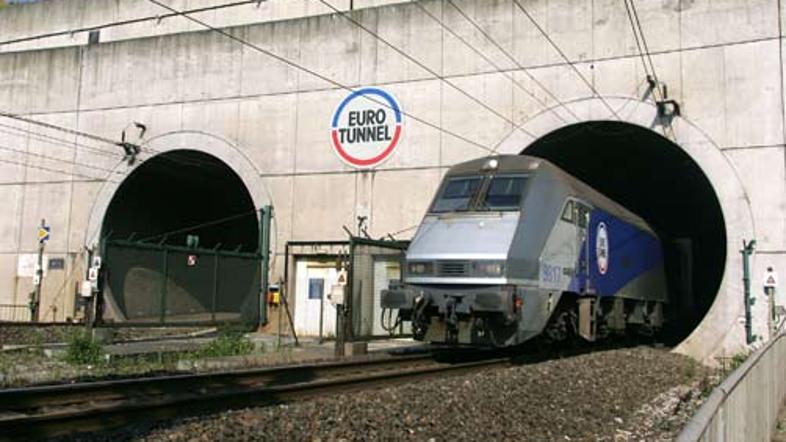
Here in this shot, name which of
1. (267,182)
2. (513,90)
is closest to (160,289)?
(267,182)

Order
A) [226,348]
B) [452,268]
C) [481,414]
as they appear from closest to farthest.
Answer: [481,414] → [452,268] → [226,348]

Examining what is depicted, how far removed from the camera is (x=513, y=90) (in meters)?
21.7

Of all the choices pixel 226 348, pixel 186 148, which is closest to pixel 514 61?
pixel 186 148

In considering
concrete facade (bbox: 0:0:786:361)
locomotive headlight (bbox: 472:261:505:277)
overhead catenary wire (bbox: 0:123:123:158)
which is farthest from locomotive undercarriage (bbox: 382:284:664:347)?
overhead catenary wire (bbox: 0:123:123:158)

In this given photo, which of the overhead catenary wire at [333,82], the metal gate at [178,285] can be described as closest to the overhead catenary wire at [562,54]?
the overhead catenary wire at [333,82]

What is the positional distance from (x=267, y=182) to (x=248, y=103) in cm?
277

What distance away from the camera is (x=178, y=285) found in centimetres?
2011

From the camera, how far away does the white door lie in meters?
23.1

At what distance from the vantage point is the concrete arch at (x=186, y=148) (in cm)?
2458

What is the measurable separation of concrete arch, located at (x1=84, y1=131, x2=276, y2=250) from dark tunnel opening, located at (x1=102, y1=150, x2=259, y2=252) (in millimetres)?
240

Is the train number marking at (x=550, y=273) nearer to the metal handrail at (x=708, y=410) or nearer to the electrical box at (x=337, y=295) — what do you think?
the electrical box at (x=337, y=295)

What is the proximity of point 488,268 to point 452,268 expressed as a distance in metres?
0.68

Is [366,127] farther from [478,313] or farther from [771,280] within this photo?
[771,280]

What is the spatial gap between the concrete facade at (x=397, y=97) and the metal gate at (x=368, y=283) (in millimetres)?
3722
